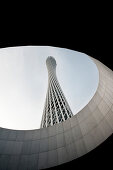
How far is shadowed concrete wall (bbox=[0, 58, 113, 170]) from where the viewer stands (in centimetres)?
1224

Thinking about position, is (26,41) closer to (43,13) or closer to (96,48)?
(43,13)

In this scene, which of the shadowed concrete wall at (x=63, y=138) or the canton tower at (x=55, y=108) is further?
the canton tower at (x=55, y=108)

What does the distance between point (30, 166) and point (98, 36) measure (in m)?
9.94

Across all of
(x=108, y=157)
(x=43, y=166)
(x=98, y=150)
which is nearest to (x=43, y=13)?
(x=98, y=150)

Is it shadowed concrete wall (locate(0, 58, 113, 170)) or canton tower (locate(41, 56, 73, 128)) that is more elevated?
canton tower (locate(41, 56, 73, 128))

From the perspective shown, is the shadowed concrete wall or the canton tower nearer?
the shadowed concrete wall

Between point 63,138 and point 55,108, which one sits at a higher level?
point 55,108

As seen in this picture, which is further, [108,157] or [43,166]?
[43,166]

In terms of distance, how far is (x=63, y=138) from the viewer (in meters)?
13.9

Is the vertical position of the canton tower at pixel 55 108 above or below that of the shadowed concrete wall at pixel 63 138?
above

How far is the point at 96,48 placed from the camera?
344 inches

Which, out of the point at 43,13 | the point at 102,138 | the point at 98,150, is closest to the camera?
the point at 43,13

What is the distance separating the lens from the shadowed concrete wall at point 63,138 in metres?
12.2

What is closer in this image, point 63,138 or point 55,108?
point 63,138
